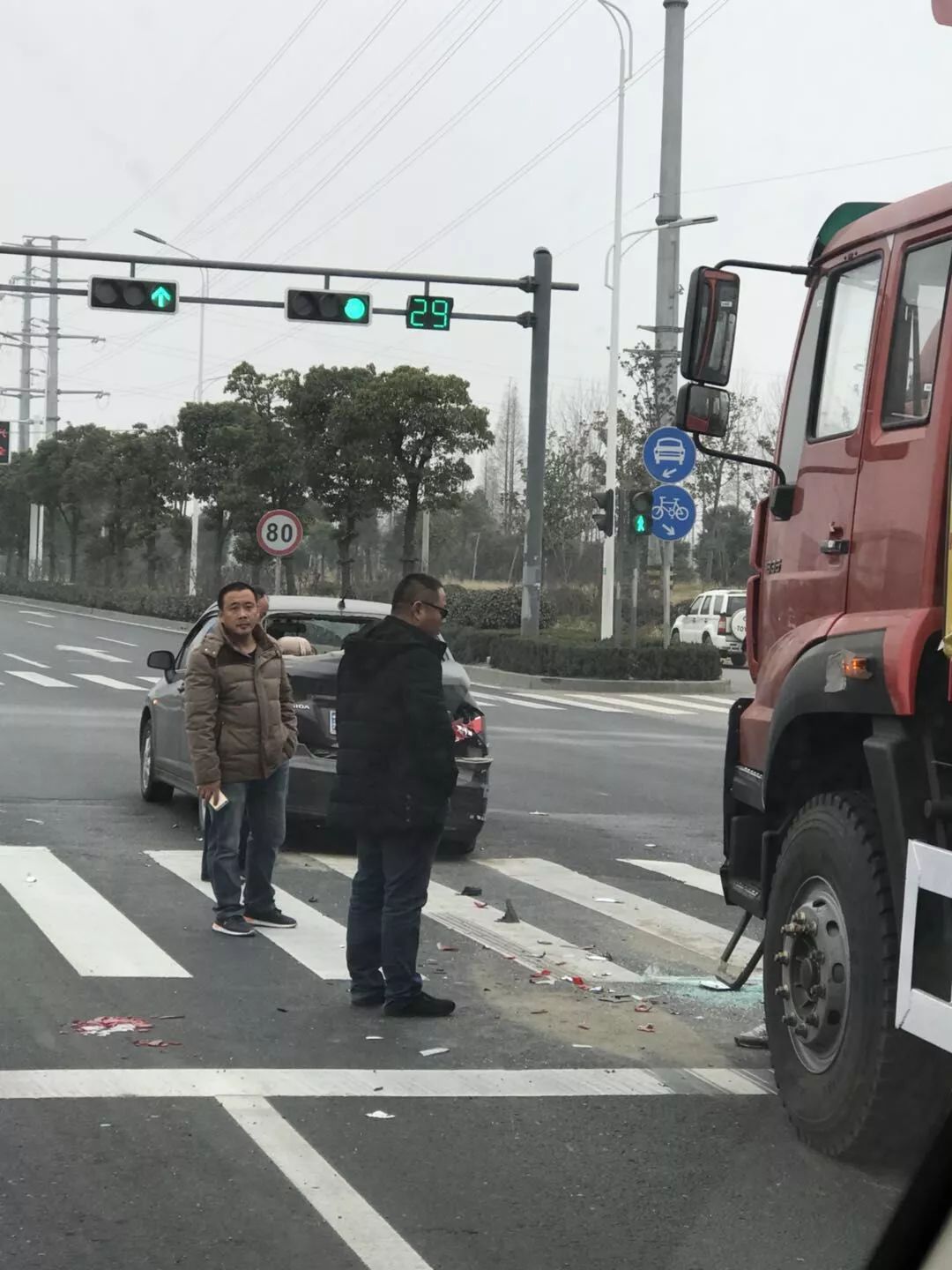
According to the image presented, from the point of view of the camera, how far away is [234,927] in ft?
28.1

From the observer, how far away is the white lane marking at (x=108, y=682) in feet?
85.3

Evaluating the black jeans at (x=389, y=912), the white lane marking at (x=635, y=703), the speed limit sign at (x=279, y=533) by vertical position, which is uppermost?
the speed limit sign at (x=279, y=533)

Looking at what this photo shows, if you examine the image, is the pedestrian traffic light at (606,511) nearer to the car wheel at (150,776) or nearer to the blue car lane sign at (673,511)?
the blue car lane sign at (673,511)

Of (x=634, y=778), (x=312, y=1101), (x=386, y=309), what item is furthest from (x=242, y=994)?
(x=386, y=309)

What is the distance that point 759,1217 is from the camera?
4719 mm

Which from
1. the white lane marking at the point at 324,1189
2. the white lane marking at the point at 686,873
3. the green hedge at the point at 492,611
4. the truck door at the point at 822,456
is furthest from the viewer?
Result: the green hedge at the point at 492,611

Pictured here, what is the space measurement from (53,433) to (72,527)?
21.5 ft

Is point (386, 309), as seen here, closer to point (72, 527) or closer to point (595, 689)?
point (595, 689)

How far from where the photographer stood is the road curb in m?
29.5

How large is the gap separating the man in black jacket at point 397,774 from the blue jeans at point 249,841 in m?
1.49

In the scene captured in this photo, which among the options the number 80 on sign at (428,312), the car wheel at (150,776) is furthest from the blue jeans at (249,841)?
the number 80 on sign at (428,312)

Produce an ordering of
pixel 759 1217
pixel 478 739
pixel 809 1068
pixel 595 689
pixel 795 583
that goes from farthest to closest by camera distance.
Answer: pixel 595 689 → pixel 478 739 → pixel 795 583 → pixel 809 1068 → pixel 759 1217

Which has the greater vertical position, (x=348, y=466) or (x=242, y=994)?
(x=348, y=466)

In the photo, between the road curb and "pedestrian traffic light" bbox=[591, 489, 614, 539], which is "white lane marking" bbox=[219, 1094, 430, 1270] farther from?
"pedestrian traffic light" bbox=[591, 489, 614, 539]
